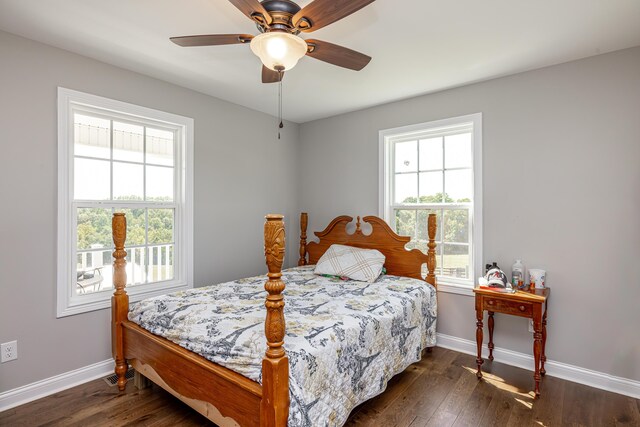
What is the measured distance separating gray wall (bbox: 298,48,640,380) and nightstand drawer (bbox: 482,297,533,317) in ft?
1.50

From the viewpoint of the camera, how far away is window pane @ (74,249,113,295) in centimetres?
266

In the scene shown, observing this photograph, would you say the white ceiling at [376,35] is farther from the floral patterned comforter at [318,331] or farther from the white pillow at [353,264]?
the floral patterned comforter at [318,331]

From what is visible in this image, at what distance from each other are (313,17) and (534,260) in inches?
101

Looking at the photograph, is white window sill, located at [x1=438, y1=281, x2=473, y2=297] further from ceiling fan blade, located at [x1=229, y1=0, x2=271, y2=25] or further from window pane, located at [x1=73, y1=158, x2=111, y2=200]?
window pane, located at [x1=73, y1=158, x2=111, y2=200]

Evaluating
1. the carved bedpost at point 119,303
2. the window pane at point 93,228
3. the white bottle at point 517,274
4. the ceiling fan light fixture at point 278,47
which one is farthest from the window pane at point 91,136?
the white bottle at point 517,274

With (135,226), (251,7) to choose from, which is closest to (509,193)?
(251,7)

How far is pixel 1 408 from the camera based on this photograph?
2205 millimetres

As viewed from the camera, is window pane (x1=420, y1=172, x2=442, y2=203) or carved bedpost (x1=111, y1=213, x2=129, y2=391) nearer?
carved bedpost (x1=111, y1=213, x2=129, y2=391)

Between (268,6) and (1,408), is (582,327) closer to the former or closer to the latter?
(268,6)

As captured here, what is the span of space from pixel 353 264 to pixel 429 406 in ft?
4.41

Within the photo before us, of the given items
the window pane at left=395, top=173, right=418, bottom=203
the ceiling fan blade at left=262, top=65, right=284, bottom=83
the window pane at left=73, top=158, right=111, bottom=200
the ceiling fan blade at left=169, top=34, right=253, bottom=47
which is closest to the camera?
the ceiling fan blade at left=169, top=34, right=253, bottom=47

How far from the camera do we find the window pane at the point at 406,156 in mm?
3562

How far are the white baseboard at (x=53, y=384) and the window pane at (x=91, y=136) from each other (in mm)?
1706

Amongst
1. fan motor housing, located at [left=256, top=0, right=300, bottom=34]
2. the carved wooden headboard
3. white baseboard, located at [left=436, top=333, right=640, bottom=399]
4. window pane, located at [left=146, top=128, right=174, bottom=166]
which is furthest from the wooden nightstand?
window pane, located at [left=146, top=128, right=174, bottom=166]
